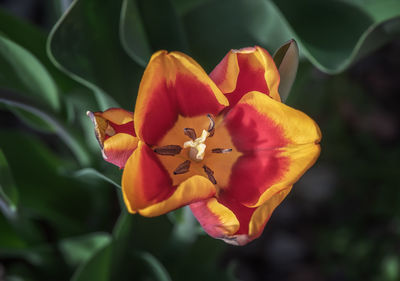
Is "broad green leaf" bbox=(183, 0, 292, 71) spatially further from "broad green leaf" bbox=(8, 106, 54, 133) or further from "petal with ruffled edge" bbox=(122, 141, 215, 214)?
"petal with ruffled edge" bbox=(122, 141, 215, 214)

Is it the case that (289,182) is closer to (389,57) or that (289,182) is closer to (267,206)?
(267,206)

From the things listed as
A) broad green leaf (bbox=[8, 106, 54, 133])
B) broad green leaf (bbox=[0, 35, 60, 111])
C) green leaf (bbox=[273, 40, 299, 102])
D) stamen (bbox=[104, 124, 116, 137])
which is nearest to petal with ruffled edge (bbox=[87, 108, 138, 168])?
stamen (bbox=[104, 124, 116, 137])

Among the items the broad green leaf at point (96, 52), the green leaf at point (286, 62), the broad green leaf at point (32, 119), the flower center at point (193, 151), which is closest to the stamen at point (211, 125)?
the flower center at point (193, 151)

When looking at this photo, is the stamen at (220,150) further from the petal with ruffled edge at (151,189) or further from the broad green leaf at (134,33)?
the broad green leaf at (134,33)

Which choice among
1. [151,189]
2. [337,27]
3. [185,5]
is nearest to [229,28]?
[185,5]

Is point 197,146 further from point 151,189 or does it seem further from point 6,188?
point 6,188

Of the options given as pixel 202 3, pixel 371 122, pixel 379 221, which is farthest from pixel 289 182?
pixel 371 122
